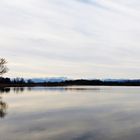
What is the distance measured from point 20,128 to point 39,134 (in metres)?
2.19

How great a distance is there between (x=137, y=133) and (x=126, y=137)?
1.25 meters

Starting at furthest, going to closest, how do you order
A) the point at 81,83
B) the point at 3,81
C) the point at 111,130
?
the point at 81,83, the point at 3,81, the point at 111,130

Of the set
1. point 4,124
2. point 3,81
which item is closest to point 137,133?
point 4,124

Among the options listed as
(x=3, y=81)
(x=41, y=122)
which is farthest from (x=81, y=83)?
(x=41, y=122)

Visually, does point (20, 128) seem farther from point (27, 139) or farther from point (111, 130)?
point (111, 130)

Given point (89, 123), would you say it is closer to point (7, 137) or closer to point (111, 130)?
point (111, 130)

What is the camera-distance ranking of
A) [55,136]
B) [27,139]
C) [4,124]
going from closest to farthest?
1. [27,139]
2. [55,136]
3. [4,124]

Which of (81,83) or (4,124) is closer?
(4,124)

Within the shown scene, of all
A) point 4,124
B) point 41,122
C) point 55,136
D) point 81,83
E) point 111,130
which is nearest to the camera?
point 55,136

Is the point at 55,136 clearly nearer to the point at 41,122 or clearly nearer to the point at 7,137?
the point at 7,137

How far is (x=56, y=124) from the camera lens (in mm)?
18312

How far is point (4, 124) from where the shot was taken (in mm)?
17734

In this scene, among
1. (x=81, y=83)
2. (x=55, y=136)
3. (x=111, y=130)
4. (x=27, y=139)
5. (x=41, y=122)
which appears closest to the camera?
(x=27, y=139)

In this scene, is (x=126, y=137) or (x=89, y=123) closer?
(x=126, y=137)
